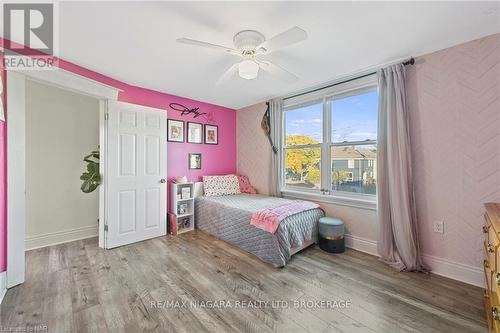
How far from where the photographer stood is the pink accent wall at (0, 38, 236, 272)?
6.21 ft

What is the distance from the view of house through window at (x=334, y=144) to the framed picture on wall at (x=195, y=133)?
163 cm

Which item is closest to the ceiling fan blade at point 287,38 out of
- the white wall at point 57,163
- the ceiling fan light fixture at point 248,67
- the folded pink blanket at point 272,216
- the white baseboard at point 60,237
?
the ceiling fan light fixture at point 248,67

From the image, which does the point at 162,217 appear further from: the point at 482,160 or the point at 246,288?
the point at 482,160

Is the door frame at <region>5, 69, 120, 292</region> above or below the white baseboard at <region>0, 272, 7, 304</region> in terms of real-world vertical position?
above

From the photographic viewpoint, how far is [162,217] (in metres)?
3.34

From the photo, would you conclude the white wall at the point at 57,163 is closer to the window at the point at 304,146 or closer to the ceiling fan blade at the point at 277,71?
the ceiling fan blade at the point at 277,71

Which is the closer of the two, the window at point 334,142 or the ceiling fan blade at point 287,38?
the ceiling fan blade at point 287,38

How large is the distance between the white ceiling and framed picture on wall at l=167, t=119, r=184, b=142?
1.02 meters

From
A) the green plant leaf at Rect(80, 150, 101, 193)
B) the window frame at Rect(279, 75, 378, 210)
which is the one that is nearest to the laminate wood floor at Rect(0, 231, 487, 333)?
the window frame at Rect(279, 75, 378, 210)

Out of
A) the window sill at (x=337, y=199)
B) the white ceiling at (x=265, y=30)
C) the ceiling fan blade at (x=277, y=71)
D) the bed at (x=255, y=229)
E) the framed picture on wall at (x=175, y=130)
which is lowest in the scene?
the bed at (x=255, y=229)

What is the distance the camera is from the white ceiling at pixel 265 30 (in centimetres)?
156

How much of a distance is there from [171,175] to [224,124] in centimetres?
154

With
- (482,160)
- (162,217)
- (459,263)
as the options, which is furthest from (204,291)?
(482,160)

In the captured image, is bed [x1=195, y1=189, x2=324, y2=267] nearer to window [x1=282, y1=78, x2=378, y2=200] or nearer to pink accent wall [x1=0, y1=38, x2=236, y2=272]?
window [x1=282, y1=78, x2=378, y2=200]
